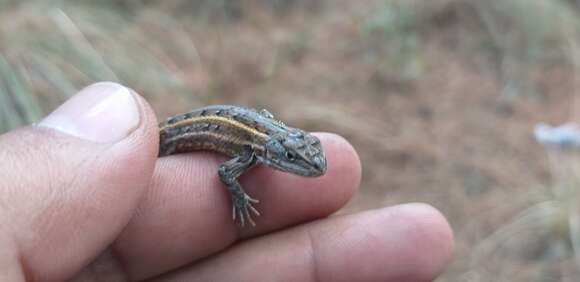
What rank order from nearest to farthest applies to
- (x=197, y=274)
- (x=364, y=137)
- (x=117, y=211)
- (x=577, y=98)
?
(x=117, y=211)
(x=197, y=274)
(x=364, y=137)
(x=577, y=98)

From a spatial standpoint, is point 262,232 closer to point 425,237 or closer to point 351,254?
point 351,254

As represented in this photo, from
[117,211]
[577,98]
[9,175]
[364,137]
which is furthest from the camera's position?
[577,98]

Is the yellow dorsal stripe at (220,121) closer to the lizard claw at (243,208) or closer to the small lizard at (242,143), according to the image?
the small lizard at (242,143)

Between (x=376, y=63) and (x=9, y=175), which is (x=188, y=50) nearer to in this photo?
(x=376, y=63)

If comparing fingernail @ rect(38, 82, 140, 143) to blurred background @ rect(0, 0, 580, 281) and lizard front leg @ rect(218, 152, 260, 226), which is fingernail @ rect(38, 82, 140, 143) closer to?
lizard front leg @ rect(218, 152, 260, 226)

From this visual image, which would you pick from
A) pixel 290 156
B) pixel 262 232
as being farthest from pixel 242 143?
pixel 262 232

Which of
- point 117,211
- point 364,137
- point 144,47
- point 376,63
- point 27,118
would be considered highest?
point 376,63

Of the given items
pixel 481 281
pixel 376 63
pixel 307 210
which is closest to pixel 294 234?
pixel 307 210
